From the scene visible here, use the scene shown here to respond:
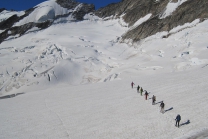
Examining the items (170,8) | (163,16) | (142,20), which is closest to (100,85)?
(163,16)

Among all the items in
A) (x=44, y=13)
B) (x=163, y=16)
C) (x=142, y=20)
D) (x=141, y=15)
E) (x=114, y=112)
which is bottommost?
(x=114, y=112)

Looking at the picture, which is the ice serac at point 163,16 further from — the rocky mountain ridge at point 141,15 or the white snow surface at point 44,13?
the white snow surface at point 44,13

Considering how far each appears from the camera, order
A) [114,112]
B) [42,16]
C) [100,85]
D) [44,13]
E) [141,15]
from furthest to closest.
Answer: [44,13]
[42,16]
[141,15]
[100,85]
[114,112]

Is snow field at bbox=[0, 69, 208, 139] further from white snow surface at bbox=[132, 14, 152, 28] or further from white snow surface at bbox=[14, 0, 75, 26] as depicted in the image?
white snow surface at bbox=[14, 0, 75, 26]

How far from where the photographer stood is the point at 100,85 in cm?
3397

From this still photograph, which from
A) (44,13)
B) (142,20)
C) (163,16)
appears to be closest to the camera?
(163,16)

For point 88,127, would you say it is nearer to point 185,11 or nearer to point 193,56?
point 193,56

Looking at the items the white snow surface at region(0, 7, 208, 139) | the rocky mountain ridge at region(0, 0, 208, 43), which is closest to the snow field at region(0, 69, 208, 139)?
the white snow surface at region(0, 7, 208, 139)

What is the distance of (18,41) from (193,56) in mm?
49352

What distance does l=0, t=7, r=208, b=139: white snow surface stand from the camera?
60.8ft

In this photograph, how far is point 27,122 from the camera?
74.0 feet

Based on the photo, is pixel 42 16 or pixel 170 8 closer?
pixel 170 8

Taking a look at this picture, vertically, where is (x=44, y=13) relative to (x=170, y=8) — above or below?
above

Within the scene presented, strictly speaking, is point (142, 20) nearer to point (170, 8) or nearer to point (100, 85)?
point (170, 8)
